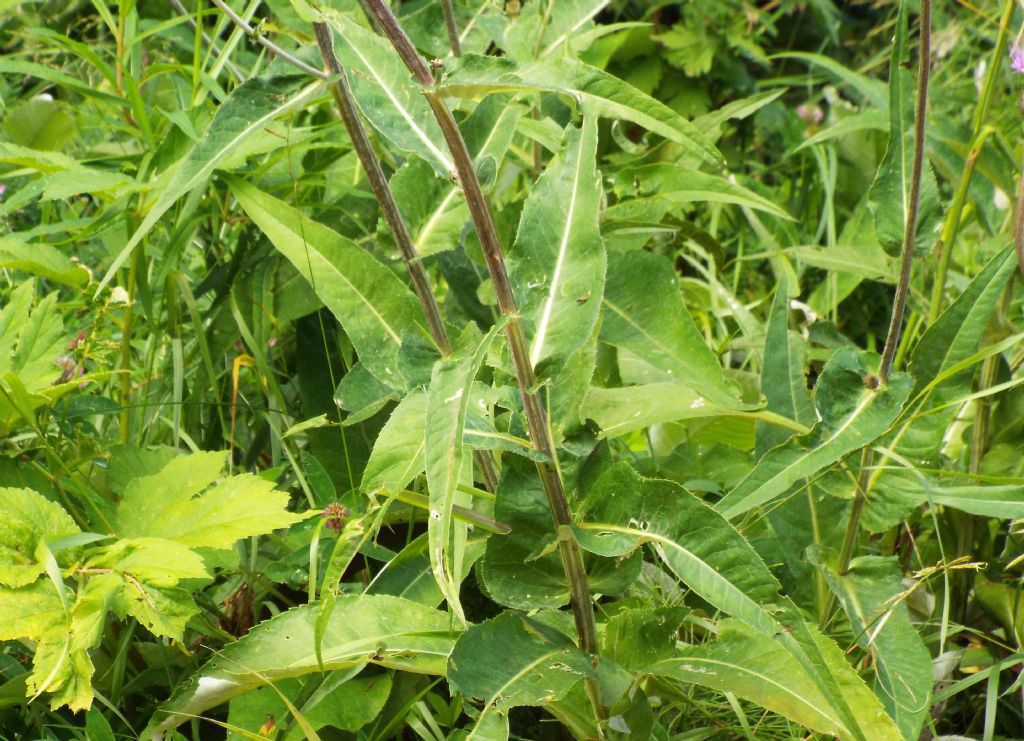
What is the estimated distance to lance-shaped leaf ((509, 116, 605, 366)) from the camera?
0.98m

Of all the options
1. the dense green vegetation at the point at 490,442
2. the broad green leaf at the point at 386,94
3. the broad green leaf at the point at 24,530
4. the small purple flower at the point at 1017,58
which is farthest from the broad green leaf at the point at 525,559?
the small purple flower at the point at 1017,58

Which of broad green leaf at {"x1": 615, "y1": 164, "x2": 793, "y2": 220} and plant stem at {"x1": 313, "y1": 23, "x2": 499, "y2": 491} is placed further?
broad green leaf at {"x1": 615, "y1": 164, "x2": 793, "y2": 220}

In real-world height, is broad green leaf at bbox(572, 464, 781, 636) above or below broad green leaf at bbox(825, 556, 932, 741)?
above

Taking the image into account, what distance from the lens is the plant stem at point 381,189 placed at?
1.12 meters

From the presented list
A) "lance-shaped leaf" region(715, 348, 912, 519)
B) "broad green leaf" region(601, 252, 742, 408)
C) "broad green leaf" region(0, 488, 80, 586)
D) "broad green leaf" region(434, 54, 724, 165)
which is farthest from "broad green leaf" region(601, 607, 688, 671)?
"broad green leaf" region(0, 488, 80, 586)

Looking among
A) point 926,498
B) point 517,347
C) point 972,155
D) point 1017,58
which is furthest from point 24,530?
point 1017,58

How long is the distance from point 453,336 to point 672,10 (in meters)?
2.63

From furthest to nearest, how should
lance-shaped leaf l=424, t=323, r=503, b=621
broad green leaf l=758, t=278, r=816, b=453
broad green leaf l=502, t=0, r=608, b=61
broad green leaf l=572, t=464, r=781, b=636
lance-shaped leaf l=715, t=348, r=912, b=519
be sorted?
broad green leaf l=502, t=0, r=608, b=61, broad green leaf l=758, t=278, r=816, b=453, lance-shaped leaf l=715, t=348, r=912, b=519, broad green leaf l=572, t=464, r=781, b=636, lance-shaped leaf l=424, t=323, r=503, b=621

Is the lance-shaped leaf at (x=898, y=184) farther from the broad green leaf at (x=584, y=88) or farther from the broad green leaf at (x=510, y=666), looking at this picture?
the broad green leaf at (x=510, y=666)

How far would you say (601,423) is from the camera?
1.18m

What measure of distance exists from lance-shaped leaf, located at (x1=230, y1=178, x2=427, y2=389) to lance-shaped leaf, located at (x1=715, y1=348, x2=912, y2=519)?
0.41m

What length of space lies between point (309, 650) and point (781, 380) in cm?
65

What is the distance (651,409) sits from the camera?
1.17m

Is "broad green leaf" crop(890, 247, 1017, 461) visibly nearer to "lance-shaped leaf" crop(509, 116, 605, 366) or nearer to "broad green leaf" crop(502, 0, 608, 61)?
"lance-shaped leaf" crop(509, 116, 605, 366)
